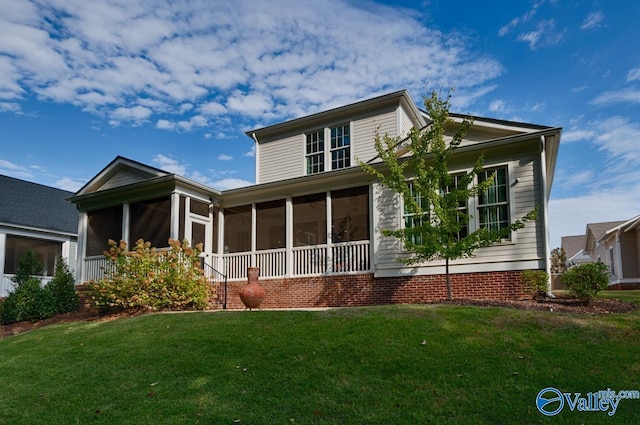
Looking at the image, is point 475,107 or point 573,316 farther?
point 475,107

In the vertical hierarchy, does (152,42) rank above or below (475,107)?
above

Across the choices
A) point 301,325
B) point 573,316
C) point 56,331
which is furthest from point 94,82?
point 573,316

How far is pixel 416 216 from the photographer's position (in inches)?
454

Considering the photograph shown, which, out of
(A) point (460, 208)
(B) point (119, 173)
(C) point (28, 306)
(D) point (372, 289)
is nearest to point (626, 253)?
(A) point (460, 208)

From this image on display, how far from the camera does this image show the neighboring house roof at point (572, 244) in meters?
52.2

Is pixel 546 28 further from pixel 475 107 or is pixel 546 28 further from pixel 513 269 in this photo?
pixel 513 269

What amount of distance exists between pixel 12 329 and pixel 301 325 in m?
10.1

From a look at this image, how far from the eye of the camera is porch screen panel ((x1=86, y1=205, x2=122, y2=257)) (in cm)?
1689

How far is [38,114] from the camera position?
17703 mm

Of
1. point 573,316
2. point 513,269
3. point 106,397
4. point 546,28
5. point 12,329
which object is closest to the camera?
point 106,397

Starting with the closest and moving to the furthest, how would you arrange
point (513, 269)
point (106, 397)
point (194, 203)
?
point (106, 397) → point (513, 269) → point (194, 203)

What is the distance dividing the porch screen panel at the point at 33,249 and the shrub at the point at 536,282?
18.7 metres

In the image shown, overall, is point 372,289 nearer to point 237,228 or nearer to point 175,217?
point 175,217

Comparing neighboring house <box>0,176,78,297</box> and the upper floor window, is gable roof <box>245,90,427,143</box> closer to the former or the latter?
the upper floor window
